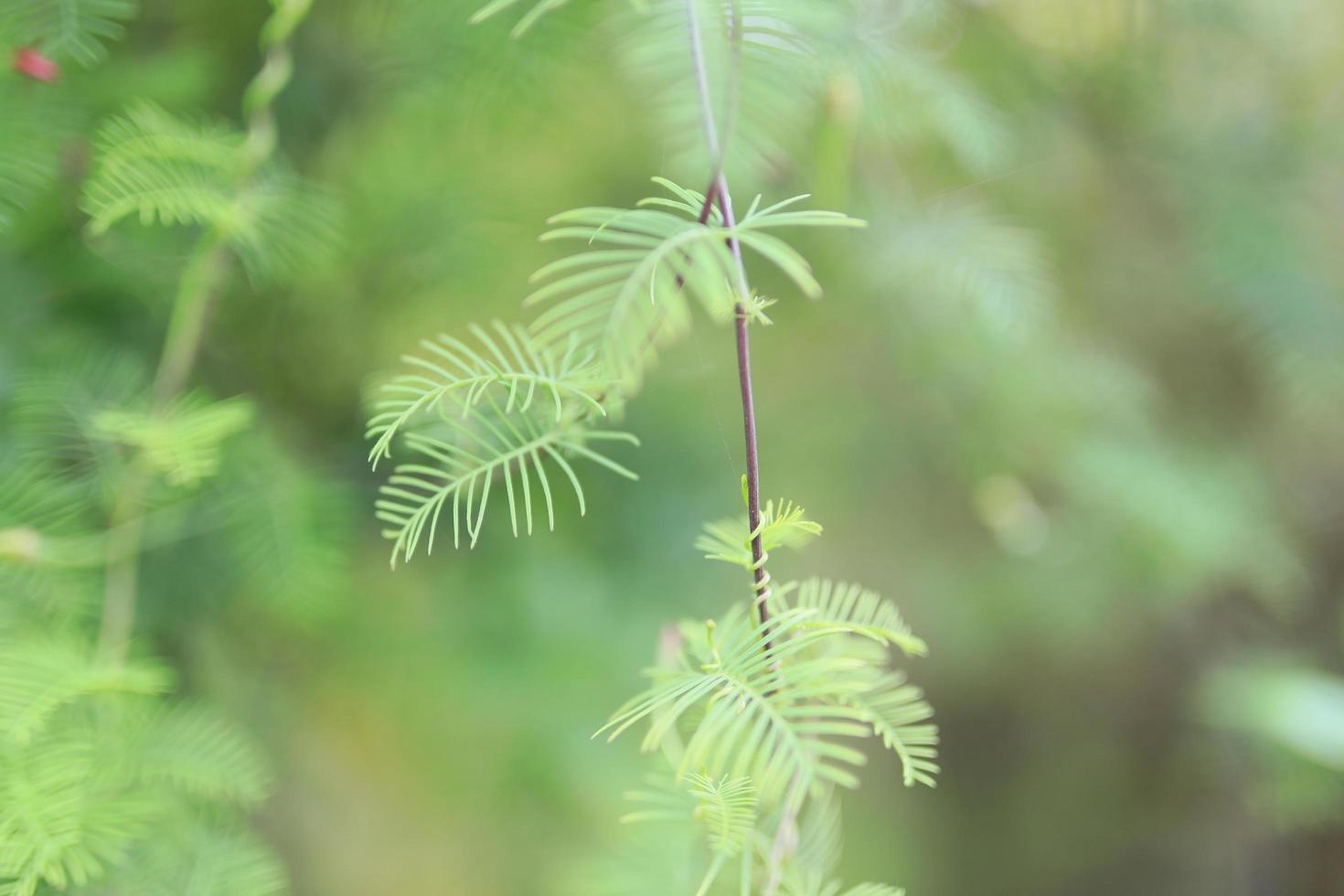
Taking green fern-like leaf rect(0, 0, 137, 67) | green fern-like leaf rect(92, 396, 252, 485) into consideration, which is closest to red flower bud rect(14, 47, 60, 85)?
green fern-like leaf rect(0, 0, 137, 67)

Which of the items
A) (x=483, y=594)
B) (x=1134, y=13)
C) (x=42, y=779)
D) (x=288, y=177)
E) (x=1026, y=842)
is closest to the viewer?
(x=42, y=779)

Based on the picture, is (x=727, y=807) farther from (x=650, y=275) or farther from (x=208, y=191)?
(x=208, y=191)

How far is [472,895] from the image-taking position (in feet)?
2.35

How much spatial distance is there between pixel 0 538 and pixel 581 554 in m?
0.31

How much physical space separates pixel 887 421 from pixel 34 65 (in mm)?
667

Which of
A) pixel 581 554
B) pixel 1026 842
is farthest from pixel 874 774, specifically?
pixel 581 554

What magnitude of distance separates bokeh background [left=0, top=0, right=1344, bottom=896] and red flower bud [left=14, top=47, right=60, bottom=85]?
2.2 inches

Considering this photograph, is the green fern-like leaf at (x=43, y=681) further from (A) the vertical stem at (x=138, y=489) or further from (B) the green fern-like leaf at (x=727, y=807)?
(B) the green fern-like leaf at (x=727, y=807)

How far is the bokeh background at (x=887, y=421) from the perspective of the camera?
0.44m

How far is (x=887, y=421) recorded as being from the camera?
82 centimetres

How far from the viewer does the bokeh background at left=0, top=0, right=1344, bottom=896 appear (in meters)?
0.44

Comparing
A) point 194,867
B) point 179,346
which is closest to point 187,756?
point 194,867

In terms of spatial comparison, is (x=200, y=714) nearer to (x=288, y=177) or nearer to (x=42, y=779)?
(x=42, y=779)

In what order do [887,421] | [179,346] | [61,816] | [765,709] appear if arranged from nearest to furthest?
[765,709], [61,816], [179,346], [887,421]
